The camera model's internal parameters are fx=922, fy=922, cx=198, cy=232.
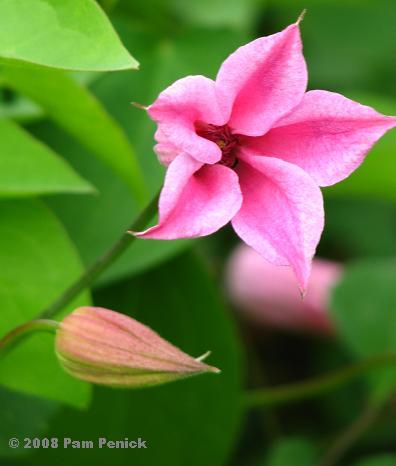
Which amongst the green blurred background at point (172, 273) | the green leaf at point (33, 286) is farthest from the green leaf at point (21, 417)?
the green leaf at point (33, 286)

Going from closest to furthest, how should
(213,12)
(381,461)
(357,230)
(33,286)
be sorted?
(33,286) < (381,461) < (213,12) < (357,230)

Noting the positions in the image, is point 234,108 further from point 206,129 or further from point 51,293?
point 51,293

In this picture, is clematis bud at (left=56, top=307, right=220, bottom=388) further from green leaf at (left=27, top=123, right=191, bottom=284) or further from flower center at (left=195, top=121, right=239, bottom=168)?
green leaf at (left=27, top=123, right=191, bottom=284)

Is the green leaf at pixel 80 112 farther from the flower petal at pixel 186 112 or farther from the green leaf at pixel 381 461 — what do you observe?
the green leaf at pixel 381 461

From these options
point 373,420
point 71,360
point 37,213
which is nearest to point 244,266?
point 373,420

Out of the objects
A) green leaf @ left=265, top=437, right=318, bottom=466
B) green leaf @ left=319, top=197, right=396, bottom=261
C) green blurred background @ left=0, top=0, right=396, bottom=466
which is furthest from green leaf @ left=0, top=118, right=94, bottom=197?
green leaf @ left=319, top=197, right=396, bottom=261

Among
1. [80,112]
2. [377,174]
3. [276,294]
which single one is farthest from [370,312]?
[80,112]

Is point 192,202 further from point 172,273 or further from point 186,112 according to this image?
point 172,273
